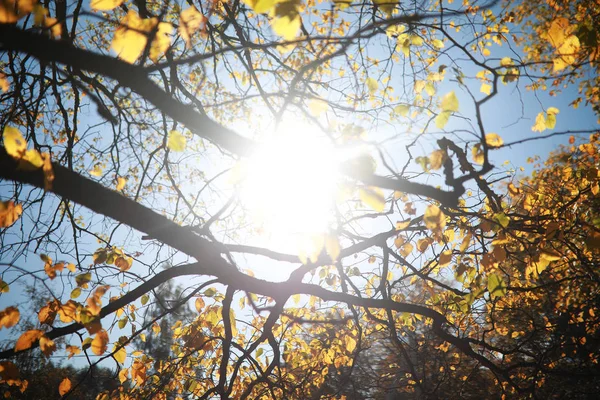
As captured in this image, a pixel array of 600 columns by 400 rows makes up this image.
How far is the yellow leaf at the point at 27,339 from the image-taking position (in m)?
2.07

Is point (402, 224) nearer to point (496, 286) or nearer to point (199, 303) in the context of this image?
point (496, 286)

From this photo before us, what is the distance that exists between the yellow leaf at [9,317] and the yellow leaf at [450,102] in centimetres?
327

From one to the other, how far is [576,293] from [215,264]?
10927 mm

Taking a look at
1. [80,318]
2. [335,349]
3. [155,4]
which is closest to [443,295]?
[335,349]

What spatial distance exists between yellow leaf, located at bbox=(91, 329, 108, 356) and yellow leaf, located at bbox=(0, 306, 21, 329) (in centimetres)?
55

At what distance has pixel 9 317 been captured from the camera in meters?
2.22

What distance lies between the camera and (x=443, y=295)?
514 cm

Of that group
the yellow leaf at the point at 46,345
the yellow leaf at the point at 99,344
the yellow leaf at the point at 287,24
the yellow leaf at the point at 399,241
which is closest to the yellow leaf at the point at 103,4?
the yellow leaf at the point at 287,24

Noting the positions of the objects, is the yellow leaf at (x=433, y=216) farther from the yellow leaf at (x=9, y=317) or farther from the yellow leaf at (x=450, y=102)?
the yellow leaf at (x=9, y=317)

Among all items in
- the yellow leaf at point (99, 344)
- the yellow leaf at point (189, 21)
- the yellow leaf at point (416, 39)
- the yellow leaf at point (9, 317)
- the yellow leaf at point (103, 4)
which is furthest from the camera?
the yellow leaf at point (416, 39)

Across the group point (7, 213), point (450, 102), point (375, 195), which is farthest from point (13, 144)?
point (450, 102)

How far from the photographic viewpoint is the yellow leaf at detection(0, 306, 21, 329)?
7.17ft

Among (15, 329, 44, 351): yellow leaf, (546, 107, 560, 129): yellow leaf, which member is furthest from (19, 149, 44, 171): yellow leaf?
(546, 107, 560, 129): yellow leaf

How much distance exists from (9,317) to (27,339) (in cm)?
28
